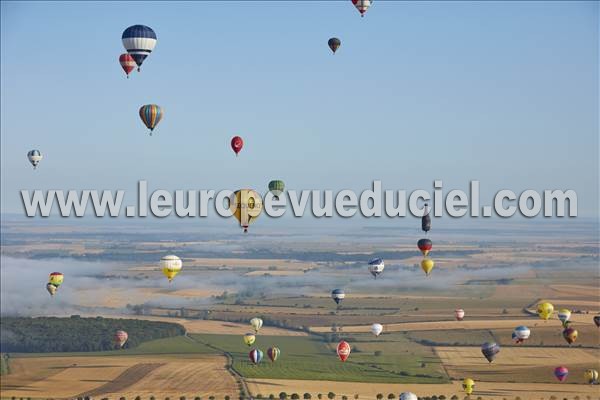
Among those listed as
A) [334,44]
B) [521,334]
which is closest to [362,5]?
[334,44]

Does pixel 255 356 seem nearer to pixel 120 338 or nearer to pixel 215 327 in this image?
pixel 120 338

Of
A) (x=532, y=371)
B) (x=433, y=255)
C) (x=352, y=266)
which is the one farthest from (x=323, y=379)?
(x=433, y=255)

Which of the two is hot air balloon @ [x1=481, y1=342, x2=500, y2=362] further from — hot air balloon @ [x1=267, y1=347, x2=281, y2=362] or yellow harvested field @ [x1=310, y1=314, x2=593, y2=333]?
hot air balloon @ [x1=267, y1=347, x2=281, y2=362]

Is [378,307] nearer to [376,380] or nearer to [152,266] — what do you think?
[376,380]

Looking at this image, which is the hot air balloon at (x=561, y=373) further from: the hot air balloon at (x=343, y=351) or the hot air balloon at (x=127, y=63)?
the hot air balloon at (x=127, y=63)

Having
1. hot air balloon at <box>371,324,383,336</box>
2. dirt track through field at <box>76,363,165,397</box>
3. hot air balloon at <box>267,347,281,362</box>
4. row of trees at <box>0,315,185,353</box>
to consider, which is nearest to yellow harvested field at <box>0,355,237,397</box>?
dirt track through field at <box>76,363,165,397</box>
